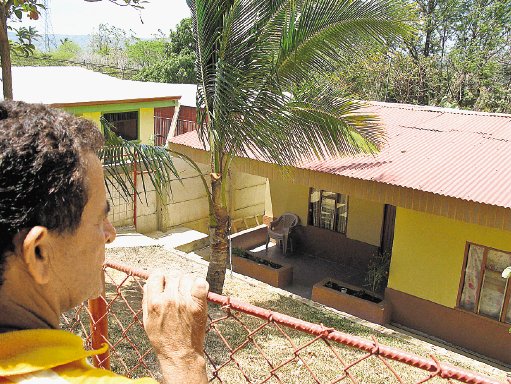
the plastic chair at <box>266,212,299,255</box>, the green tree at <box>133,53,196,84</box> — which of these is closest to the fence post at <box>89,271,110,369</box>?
the plastic chair at <box>266,212,299,255</box>

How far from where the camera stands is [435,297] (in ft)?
29.3

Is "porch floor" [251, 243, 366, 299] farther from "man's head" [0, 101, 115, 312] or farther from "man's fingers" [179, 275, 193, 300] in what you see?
"man's head" [0, 101, 115, 312]

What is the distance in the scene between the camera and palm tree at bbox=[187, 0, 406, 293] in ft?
21.6

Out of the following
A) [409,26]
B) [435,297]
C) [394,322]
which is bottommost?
[394,322]

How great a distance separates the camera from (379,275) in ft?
33.4

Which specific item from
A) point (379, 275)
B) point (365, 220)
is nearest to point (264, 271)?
point (379, 275)

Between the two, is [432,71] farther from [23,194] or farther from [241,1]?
[23,194]

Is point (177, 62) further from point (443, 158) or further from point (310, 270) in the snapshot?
point (443, 158)

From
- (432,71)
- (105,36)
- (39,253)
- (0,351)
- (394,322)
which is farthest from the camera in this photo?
(105,36)

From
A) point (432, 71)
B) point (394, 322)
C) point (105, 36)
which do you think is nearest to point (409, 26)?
point (394, 322)

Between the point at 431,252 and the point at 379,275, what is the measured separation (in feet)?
4.66

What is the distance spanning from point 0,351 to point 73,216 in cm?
27

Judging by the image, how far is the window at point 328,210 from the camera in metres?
12.0

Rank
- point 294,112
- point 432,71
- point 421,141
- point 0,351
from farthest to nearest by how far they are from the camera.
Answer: point 432,71, point 421,141, point 294,112, point 0,351
